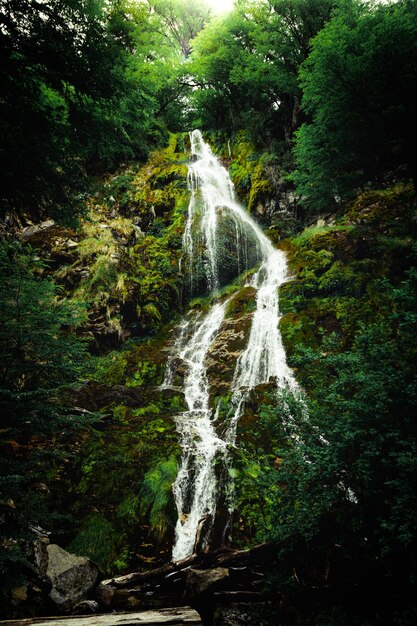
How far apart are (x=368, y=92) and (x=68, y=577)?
37.8 ft

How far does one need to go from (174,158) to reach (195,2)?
1767cm

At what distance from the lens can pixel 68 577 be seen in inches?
160

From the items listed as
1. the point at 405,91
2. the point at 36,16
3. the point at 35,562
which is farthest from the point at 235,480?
the point at 405,91

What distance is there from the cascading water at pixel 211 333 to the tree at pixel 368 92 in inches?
216

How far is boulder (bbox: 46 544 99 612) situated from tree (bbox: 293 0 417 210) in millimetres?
10786

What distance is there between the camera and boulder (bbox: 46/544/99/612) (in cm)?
384

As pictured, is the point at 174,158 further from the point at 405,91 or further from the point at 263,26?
the point at 405,91

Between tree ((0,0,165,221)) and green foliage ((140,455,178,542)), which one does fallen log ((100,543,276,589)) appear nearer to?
green foliage ((140,455,178,542))

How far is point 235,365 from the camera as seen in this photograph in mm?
10477

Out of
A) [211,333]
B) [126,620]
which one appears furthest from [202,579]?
[211,333]

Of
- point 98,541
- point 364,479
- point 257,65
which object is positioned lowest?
point 98,541

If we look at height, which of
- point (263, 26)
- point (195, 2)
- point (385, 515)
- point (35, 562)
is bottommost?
point (35, 562)

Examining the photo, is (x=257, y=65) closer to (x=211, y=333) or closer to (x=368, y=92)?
(x=368, y=92)

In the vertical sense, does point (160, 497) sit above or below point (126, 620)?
below
